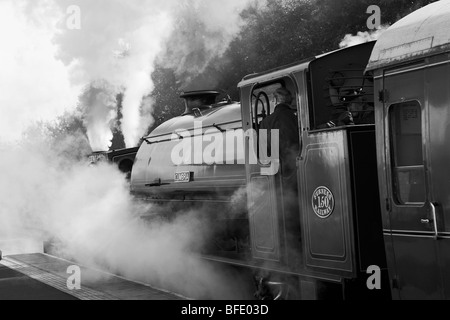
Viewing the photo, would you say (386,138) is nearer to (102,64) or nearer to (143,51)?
(143,51)

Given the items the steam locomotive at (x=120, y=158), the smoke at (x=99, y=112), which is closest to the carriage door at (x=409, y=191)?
the steam locomotive at (x=120, y=158)

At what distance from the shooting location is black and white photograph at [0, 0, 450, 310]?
498 centimetres

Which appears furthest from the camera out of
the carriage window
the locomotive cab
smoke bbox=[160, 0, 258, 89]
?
smoke bbox=[160, 0, 258, 89]

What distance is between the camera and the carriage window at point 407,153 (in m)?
4.91

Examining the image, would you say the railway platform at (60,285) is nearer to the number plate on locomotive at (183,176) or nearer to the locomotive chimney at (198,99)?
the number plate on locomotive at (183,176)

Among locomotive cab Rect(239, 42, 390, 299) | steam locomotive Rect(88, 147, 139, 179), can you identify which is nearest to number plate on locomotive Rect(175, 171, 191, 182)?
locomotive cab Rect(239, 42, 390, 299)

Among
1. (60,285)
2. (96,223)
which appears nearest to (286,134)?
(60,285)

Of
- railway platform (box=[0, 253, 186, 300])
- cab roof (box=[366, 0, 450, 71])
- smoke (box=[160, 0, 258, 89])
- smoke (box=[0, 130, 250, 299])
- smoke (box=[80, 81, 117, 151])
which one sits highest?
smoke (box=[160, 0, 258, 89])

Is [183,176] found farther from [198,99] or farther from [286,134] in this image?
[286,134]

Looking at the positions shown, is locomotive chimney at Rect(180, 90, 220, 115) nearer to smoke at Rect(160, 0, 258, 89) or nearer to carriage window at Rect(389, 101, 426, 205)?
smoke at Rect(160, 0, 258, 89)

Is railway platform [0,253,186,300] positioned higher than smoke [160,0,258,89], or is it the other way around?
smoke [160,0,258,89]

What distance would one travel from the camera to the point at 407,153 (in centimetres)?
503

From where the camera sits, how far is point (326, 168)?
588 cm

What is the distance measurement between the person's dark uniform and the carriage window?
1537mm
